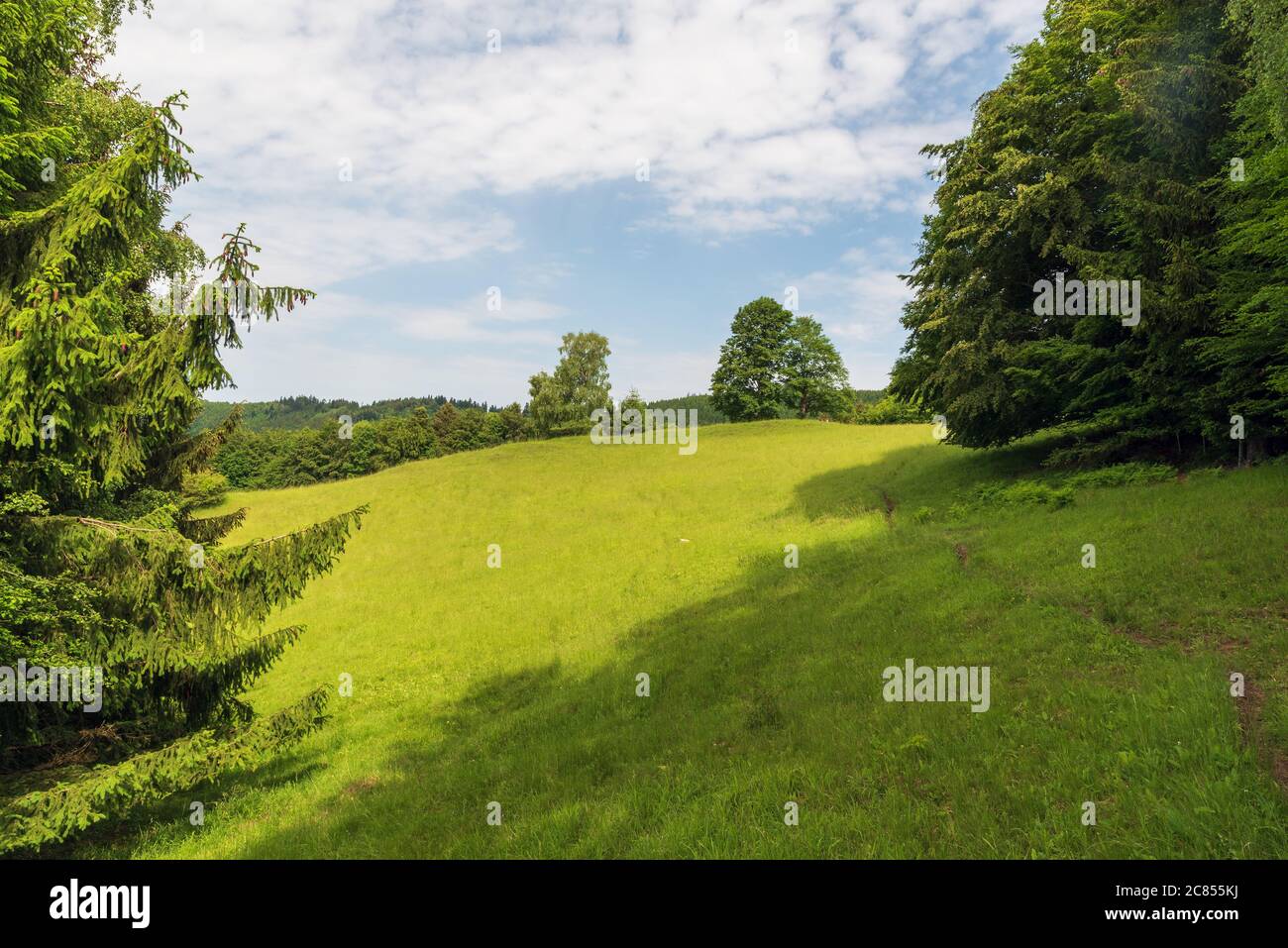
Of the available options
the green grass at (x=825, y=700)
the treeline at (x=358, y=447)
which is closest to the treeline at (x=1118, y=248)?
the green grass at (x=825, y=700)

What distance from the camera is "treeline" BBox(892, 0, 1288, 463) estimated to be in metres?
14.4

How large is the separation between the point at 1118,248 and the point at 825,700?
62.5 feet

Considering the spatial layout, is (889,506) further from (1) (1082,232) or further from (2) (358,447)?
(2) (358,447)

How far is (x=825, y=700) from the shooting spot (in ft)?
31.8

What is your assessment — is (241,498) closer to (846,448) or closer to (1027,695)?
(846,448)

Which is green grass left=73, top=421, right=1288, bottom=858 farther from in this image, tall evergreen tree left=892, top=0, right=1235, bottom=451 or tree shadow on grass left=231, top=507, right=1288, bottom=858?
tall evergreen tree left=892, top=0, right=1235, bottom=451

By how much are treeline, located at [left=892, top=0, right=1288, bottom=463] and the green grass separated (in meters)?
2.71

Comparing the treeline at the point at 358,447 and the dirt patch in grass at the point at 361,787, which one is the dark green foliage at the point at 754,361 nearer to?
the treeline at the point at 358,447

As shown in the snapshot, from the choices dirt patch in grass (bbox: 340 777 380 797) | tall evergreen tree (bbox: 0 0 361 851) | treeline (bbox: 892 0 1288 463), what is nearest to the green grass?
dirt patch in grass (bbox: 340 777 380 797)

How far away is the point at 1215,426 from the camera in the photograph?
15492 mm

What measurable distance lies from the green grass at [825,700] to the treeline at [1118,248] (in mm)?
2714

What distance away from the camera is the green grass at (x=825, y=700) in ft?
20.1

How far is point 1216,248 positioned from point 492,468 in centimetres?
4188
